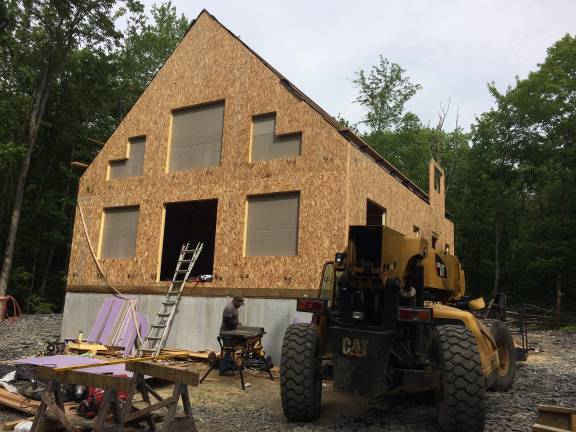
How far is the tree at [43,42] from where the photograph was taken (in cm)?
2466

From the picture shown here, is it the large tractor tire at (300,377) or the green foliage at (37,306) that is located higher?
the large tractor tire at (300,377)

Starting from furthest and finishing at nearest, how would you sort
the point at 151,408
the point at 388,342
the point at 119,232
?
the point at 119,232 → the point at 388,342 → the point at 151,408

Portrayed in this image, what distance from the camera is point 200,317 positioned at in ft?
42.1

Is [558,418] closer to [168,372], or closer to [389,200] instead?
[168,372]

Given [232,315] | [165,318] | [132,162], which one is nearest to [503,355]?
[232,315]

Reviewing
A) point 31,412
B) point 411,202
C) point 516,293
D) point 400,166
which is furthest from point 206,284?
point 400,166

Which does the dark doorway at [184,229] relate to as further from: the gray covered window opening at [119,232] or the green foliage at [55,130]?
the green foliage at [55,130]

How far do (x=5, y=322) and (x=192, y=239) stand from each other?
859cm

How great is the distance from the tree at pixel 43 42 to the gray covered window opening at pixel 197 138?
13.9 m

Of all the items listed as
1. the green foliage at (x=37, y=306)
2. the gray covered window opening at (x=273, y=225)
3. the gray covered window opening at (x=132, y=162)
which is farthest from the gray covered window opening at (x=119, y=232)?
the green foliage at (x=37, y=306)

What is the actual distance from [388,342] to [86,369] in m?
4.40

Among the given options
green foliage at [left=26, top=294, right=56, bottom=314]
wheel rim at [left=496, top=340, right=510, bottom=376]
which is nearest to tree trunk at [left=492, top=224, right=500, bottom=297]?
wheel rim at [left=496, top=340, right=510, bottom=376]

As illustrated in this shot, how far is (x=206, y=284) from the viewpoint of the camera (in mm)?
12953

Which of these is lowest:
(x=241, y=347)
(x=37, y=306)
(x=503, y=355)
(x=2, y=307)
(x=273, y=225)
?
(x=37, y=306)
